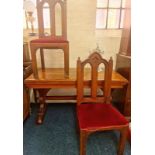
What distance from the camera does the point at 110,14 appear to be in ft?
7.63

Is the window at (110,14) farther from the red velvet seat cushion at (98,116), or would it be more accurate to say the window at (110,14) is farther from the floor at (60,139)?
Result: the floor at (60,139)

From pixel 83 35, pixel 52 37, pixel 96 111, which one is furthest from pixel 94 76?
pixel 83 35

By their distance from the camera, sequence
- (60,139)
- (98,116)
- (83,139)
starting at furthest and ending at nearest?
(60,139)
(98,116)
(83,139)

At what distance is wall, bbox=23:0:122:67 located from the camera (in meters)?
2.18

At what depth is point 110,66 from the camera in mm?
1593

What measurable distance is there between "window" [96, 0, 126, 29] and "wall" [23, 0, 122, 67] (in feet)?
0.30

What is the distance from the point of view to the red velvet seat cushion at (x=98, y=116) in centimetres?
131

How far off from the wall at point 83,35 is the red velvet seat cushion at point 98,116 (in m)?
0.97

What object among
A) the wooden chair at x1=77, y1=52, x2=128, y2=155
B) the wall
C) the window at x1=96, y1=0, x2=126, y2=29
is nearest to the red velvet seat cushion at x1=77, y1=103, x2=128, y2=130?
the wooden chair at x1=77, y1=52, x2=128, y2=155

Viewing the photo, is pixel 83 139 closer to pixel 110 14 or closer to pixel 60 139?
pixel 60 139

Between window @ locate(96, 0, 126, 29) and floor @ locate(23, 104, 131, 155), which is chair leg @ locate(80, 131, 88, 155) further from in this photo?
window @ locate(96, 0, 126, 29)

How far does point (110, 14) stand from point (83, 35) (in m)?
0.53

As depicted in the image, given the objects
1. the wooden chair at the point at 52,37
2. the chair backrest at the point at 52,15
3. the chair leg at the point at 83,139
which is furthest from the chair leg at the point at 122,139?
the chair backrest at the point at 52,15
